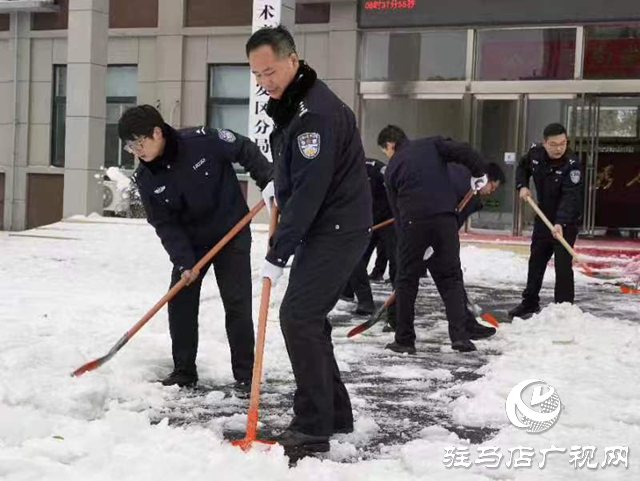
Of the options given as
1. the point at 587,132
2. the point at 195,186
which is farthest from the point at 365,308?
the point at 587,132

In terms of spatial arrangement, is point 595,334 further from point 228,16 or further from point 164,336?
point 228,16

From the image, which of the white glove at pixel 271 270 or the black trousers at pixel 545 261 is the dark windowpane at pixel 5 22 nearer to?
the black trousers at pixel 545 261

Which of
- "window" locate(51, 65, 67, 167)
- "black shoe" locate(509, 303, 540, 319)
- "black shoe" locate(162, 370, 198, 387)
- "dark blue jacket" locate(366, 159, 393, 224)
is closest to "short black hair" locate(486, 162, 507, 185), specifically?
"black shoe" locate(509, 303, 540, 319)

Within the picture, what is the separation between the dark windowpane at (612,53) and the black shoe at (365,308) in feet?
27.0

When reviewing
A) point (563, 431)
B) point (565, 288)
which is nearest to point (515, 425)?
point (563, 431)

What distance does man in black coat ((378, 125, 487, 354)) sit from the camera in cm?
657

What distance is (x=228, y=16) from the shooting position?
1720cm

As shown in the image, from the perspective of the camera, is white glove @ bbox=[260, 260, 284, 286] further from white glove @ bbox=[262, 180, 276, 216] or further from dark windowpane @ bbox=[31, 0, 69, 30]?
dark windowpane @ bbox=[31, 0, 69, 30]

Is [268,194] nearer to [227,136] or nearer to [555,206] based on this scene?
[227,136]

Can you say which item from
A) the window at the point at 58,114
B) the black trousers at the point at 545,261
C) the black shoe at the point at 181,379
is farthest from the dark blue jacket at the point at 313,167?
the window at the point at 58,114

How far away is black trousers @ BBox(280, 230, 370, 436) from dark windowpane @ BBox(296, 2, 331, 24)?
42.2 ft

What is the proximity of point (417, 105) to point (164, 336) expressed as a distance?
10.5 m

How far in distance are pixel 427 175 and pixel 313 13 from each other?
34.8 ft

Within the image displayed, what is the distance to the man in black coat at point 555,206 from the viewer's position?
26.9ft
